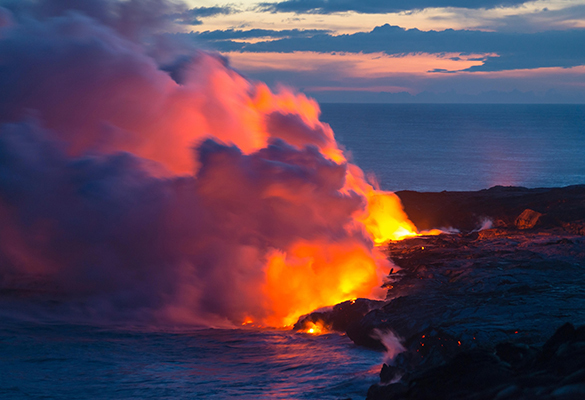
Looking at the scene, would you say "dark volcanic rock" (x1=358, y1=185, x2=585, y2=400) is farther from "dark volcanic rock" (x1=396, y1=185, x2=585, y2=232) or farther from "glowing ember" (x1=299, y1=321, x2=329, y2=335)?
"glowing ember" (x1=299, y1=321, x2=329, y2=335)

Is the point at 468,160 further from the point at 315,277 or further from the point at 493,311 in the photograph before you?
the point at 493,311

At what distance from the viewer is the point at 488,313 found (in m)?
13.4

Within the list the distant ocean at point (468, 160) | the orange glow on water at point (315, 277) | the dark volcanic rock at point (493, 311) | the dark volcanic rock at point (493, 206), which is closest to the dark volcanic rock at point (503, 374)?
the dark volcanic rock at point (493, 311)

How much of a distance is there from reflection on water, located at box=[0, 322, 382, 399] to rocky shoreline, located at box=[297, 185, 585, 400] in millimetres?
1080

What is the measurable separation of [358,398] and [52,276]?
13.7 meters

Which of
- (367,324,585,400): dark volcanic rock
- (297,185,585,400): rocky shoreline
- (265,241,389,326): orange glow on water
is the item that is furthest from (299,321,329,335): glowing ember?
(367,324,585,400): dark volcanic rock

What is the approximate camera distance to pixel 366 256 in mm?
20109

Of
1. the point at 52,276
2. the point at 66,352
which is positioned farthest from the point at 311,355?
the point at 52,276

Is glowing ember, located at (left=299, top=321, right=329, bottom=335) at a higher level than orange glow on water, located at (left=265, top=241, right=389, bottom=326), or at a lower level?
lower

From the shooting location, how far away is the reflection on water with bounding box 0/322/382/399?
12.2 m

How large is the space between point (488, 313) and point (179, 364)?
7420mm

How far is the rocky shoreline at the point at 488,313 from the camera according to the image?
369 inches

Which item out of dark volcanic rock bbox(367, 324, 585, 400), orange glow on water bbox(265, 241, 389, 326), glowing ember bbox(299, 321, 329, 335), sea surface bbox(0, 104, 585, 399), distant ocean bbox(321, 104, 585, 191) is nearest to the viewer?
dark volcanic rock bbox(367, 324, 585, 400)

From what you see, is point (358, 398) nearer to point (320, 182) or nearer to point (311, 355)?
point (311, 355)
